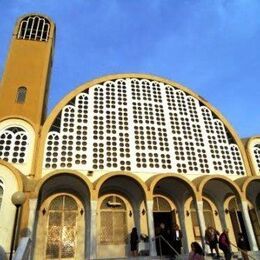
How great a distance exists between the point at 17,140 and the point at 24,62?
16.1 feet

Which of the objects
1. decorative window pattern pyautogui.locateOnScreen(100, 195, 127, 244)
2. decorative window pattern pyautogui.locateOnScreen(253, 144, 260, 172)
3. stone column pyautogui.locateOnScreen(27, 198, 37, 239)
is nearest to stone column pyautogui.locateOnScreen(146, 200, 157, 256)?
decorative window pattern pyautogui.locateOnScreen(100, 195, 127, 244)

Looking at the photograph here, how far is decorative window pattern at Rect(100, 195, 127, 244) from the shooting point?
14266 mm

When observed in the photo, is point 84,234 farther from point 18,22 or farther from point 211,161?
point 18,22

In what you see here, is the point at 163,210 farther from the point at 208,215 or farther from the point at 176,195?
the point at 208,215

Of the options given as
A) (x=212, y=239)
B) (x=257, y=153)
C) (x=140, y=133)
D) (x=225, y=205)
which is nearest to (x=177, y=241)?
(x=212, y=239)

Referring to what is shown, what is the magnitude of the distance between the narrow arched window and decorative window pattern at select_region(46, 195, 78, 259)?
5229mm

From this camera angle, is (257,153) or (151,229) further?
(257,153)

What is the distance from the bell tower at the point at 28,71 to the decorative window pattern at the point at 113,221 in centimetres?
493

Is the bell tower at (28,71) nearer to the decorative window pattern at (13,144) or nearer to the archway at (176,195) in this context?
the decorative window pattern at (13,144)

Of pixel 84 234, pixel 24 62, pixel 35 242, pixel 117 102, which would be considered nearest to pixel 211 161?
pixel 117 102

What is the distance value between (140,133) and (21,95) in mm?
6363

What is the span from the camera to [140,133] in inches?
647

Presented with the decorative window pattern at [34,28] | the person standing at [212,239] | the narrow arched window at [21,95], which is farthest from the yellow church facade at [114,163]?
the person standing at [212,239]

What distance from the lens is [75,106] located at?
652 inches
